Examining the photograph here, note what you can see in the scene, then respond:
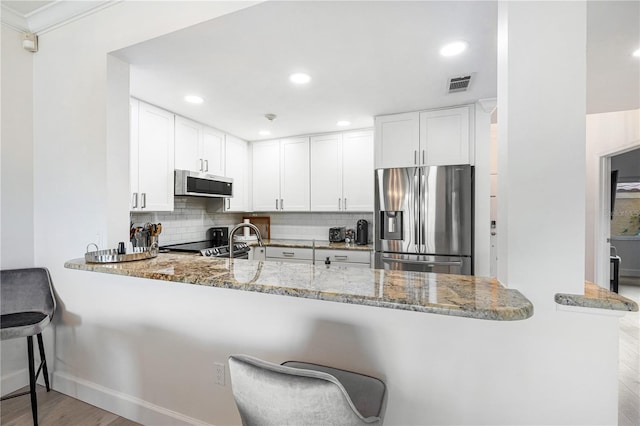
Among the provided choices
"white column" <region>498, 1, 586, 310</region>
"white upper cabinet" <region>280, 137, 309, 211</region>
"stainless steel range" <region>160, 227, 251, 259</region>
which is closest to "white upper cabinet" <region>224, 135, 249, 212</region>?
"stainless steel range" <region>160, 227, 251, 259</region>

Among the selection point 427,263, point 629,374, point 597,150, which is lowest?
point 629,374

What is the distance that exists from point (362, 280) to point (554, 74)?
3.25ft

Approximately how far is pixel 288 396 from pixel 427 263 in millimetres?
2453

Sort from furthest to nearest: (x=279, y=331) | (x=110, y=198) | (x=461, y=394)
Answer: (x=110, y=198) < (x=279, y=331) < (x=461, y=394)

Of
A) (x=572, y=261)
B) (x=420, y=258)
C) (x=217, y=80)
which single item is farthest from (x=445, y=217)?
(x=217, y=80)

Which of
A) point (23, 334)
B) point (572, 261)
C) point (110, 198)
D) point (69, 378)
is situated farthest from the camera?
point (69, 378)

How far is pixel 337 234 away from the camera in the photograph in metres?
3.98

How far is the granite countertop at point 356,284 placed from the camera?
2.98 feet

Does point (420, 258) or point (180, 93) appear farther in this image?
point (420, 258)

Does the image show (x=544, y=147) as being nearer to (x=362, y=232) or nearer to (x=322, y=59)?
(x=322, y=59)

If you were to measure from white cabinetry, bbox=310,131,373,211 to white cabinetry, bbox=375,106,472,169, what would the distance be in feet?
1.36

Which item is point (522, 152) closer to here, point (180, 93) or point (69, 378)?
point (180, 93)

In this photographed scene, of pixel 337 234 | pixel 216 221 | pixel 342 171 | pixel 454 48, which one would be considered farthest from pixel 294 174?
pixel 454 48

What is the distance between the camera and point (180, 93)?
2586mm
